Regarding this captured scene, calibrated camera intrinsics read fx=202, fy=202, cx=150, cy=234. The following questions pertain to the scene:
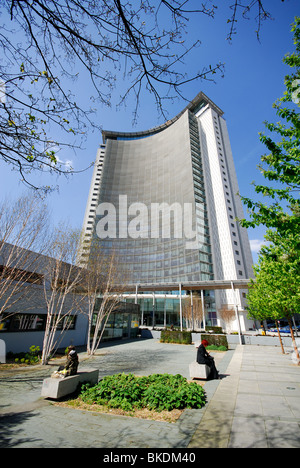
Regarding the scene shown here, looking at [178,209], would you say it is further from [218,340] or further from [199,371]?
[199,371]

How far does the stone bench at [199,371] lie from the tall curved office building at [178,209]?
133 feet

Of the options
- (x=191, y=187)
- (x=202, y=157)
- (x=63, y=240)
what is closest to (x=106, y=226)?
(x=191, y=187)

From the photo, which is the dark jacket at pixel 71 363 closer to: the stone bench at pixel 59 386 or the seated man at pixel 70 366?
the seated man at pixel 70 366

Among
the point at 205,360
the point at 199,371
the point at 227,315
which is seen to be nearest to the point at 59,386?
the point at 199,371

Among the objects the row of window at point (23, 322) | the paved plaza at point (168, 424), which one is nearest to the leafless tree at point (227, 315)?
the row of window at point (23, 322)

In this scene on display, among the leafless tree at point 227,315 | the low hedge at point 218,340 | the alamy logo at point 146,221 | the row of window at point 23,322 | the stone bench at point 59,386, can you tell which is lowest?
the stone bench at point 59,386

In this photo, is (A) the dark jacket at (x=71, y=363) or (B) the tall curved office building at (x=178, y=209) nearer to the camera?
(A) the dark jacket at (x=71, y=363)

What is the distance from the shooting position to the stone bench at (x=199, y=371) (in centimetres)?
842

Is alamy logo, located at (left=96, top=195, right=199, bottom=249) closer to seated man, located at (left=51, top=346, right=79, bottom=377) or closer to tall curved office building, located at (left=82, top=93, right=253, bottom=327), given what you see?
tall curved office building, located at (left=82, top=93, right=253, bottom=327)

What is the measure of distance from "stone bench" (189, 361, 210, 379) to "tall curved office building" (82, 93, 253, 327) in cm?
4050

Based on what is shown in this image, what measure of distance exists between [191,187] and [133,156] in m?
33.6

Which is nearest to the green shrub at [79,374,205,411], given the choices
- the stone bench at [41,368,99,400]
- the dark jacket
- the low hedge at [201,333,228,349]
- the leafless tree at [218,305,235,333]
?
the stone bench at [41,368,99,400]

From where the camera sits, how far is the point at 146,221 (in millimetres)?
66188

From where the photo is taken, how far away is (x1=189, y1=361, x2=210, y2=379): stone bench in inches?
332
